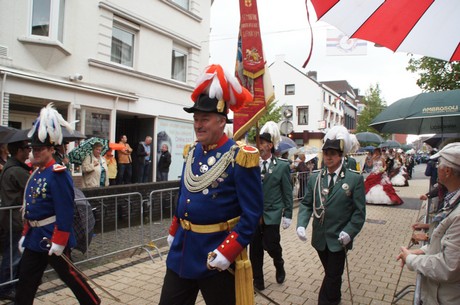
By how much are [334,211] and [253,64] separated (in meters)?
1.88

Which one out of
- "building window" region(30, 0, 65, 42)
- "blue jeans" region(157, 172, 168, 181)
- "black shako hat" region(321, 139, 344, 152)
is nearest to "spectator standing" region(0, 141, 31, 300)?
"black shako hat" region(321, 139, 344, 152)

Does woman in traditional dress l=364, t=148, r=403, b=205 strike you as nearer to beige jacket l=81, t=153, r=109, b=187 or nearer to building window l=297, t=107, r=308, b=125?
beige jacket l=81, t=153, r=109, b=187

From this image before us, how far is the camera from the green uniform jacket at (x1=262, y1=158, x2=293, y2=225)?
478cm

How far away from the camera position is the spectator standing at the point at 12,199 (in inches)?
170

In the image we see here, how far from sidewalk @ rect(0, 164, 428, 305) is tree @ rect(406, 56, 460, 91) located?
25.9 feet

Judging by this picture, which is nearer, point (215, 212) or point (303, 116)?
point (215, 212)

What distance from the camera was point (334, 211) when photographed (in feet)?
13.2

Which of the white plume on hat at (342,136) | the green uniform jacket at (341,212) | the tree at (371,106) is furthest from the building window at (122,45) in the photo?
the tree at (371,106)

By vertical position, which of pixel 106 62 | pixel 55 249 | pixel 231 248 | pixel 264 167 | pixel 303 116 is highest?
pixel 303 116

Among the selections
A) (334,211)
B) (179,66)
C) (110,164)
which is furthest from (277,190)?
(179,66)

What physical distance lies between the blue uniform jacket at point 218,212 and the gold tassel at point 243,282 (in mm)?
160

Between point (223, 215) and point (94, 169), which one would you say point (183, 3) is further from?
point (223, 215)

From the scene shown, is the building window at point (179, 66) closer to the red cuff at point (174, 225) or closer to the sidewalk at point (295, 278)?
the sidewalk at point (295, 278)

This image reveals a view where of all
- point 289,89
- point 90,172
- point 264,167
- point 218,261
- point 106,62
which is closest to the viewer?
point 218,261
